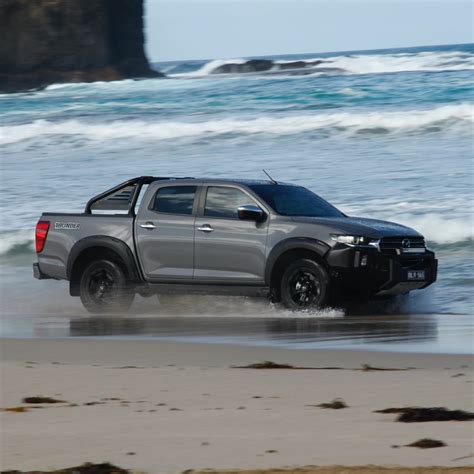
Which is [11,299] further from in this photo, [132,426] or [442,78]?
[442,78]

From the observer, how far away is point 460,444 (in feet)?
20.7

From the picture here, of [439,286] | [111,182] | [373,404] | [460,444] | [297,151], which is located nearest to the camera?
[460,444]

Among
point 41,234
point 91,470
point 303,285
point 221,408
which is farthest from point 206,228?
point 91,470

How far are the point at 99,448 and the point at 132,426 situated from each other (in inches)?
23.5

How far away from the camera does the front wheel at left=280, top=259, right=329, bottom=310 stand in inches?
508

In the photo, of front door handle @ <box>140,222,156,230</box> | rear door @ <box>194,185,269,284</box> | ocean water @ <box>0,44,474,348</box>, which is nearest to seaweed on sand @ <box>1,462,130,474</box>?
rear door @ <box>194,185,269,284</box>

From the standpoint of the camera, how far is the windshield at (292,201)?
13.5 meters

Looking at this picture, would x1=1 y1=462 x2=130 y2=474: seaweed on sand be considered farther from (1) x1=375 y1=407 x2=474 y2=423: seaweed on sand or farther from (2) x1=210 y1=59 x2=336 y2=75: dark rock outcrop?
(2) x1=210 y1=59 x2=336 y2=75: dark rock outcrop

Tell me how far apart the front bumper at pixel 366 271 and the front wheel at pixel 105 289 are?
232 centimetres

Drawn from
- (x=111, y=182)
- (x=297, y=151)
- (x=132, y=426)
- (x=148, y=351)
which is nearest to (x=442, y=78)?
(x=297, y=151)

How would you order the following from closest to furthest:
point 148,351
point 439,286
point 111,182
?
point 148,351
point 439,286
point 111,182

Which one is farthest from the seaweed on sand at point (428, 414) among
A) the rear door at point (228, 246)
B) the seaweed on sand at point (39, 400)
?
the rear door at point (228, 246)

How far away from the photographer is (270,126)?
35.0 metres

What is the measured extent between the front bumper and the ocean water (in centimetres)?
80
